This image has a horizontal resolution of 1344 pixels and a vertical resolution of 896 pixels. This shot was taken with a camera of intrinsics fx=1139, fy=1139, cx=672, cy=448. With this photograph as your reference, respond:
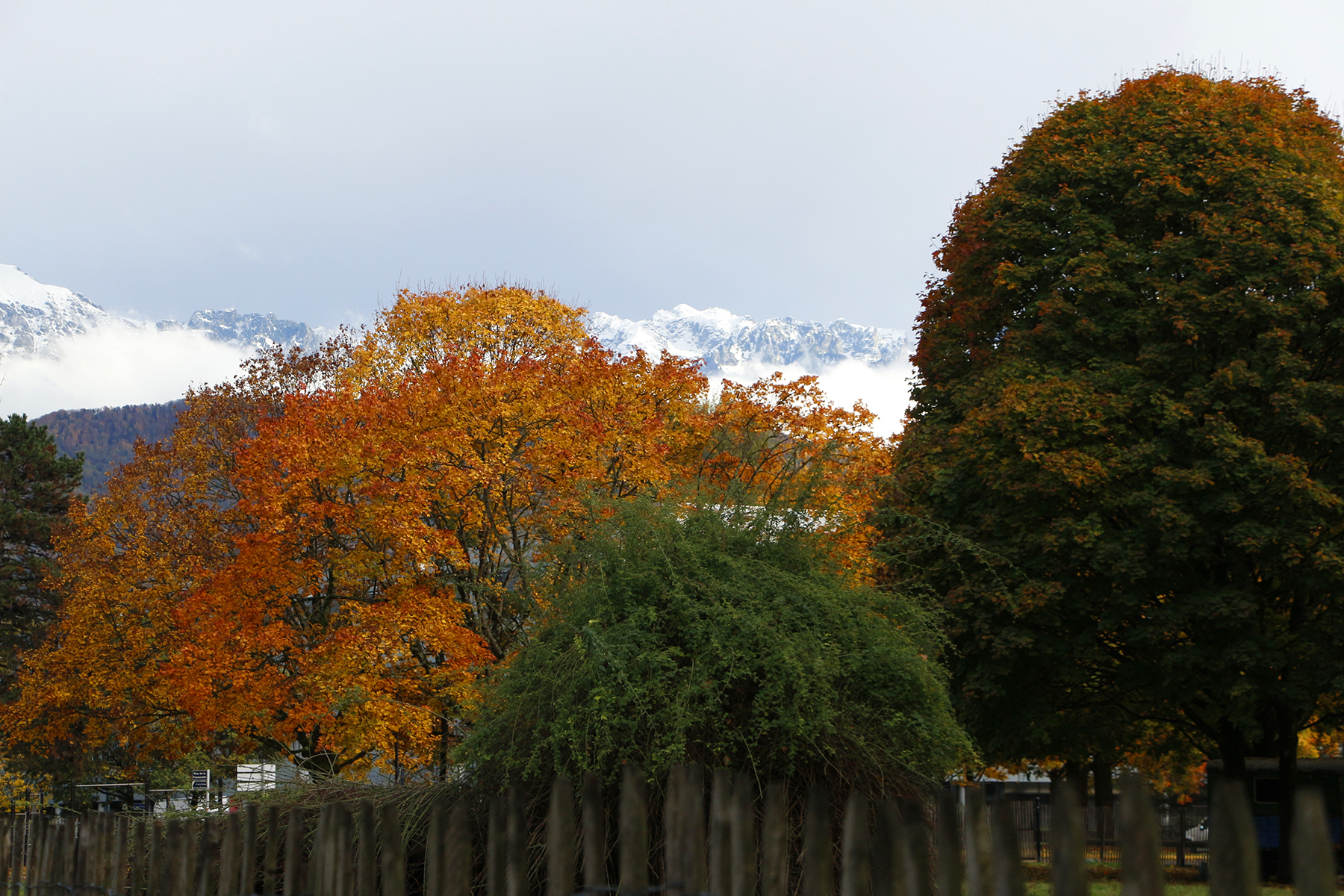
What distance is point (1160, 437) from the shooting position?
19.1 m

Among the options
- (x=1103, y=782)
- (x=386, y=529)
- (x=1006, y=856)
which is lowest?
(x=1103, y=782)

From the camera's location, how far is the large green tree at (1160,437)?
60.0 ft

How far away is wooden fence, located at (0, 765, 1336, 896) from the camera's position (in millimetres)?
2312

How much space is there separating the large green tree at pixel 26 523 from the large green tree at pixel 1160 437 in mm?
30442

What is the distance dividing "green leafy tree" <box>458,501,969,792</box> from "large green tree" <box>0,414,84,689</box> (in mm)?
33234

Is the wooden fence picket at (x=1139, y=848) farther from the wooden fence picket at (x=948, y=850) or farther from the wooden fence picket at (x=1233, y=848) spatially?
the wooden fence picket at (x=948, y=850)

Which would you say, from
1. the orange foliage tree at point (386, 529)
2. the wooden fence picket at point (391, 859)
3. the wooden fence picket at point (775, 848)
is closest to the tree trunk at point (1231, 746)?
the orange foliage tree at point (386, 529)

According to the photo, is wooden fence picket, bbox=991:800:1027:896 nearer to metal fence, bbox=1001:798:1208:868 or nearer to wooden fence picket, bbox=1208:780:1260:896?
wooden fence picket, bbox=1208:780:1260:896

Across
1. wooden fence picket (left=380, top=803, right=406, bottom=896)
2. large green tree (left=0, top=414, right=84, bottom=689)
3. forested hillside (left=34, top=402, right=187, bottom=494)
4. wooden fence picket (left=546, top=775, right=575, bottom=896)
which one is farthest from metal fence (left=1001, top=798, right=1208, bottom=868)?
forested hillside (left=34, top=402, right=187, bottom=494)

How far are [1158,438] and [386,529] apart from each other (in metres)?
13.5

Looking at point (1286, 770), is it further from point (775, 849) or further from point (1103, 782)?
point (775, 849)

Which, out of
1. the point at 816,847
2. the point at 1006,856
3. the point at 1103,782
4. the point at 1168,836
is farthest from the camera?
the point at 1103,782

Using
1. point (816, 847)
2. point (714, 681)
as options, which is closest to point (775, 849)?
point (816, 847)

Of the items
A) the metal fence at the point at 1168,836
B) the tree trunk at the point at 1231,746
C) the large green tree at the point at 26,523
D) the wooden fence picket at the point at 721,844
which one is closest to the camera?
the wooden fence picket at the point at 721,844
